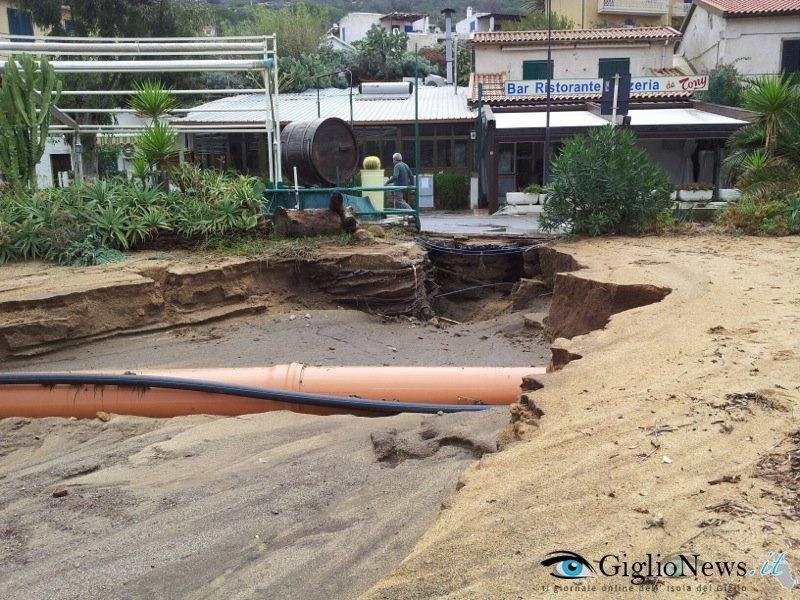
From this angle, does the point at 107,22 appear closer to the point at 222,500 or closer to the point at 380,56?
the point at 380,56

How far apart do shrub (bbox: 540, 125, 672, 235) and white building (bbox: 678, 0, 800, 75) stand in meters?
13.8

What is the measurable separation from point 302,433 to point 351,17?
5516 cm

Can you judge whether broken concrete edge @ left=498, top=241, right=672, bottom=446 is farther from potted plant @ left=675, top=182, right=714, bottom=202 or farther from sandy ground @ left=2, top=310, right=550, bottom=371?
potted plant @ left=675, top=182, right=714, bottom=202

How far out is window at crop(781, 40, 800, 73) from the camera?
2298cm

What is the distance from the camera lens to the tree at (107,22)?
2400cm

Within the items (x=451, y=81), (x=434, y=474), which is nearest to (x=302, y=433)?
(x=434, y=474)

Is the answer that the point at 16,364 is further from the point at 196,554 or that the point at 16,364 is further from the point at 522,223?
the point at 522,223

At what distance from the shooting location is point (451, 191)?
2266cm

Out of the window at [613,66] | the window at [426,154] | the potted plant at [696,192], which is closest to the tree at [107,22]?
the window at [426,154]

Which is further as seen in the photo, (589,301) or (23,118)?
(23,118)

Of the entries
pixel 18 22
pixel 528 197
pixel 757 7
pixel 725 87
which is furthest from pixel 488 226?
pixel 18 22

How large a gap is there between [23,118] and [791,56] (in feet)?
72.4

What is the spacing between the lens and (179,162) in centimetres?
1321

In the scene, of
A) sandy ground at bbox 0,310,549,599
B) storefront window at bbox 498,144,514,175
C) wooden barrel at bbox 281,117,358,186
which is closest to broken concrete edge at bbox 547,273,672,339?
sandy ground at bbox 0,310,549,599
